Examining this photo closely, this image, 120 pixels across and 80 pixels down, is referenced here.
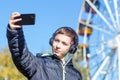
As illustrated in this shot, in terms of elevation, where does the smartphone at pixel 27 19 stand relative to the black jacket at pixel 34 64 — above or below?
above

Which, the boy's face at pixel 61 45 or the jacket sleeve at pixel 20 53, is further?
the boy's face at pixel 61 45

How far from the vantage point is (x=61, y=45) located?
3.78 meters

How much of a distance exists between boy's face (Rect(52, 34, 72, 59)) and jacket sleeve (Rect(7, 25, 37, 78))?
211mm

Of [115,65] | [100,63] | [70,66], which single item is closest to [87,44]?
[100,63]

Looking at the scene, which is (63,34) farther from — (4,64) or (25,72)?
(4,64)

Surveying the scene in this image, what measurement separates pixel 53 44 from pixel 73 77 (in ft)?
1.04

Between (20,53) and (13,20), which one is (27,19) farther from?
(20,53)

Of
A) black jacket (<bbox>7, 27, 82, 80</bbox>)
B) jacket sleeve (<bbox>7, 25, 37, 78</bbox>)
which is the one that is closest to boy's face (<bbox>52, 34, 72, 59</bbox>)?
black jacket (<bbox>7, 27, 82, 80</bbox>)

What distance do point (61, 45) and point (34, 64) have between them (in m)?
0.28

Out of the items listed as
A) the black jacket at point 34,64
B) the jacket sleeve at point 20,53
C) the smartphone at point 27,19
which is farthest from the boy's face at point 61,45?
the smartphone at point 27,19

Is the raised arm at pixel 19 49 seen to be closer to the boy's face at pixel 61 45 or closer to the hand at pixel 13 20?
the hand at pixel 13 20

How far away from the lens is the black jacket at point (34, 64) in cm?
343

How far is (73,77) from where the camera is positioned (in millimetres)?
3857

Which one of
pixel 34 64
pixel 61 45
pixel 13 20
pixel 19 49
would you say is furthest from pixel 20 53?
pixel 61 45
